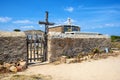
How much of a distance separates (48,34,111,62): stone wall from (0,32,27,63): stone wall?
2.17m

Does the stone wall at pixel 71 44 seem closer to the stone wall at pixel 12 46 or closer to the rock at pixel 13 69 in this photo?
the stone wall at pixel 12 46

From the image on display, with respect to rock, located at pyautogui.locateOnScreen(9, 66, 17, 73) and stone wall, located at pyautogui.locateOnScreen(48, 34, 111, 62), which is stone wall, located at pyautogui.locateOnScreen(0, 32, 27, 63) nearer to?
rock, located at pyautogui.locateOnScreen(9, 66, 17, 73)

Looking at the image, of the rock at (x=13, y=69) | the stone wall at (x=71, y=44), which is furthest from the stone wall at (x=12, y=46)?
the stone wall at (x=71, y=44)

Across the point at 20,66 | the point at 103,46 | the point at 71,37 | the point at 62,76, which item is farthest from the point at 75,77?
the point at 103,46

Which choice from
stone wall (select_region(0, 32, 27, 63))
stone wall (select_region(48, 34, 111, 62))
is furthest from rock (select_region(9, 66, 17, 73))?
stone wall (select_region(48, 34, 111, 62))

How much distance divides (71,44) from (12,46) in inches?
200

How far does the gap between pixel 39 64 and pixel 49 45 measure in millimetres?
1604

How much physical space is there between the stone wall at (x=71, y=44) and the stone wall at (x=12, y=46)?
2172 mm

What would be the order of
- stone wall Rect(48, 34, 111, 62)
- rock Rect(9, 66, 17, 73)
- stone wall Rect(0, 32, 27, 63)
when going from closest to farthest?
rock Rect(9, 66, 17, 73)
stone wall Rect(0, 32, 27, 63)
stone wall Rect(48, 34, 111, 62)

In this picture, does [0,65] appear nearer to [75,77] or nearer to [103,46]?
[75,77]

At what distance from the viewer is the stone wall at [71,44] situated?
37.6ft

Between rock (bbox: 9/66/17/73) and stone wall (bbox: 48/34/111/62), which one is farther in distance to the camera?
stone wall (bbox: 48/34/111/62)

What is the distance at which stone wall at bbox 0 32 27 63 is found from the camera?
9.17 metres

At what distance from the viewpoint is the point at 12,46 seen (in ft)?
31.2
